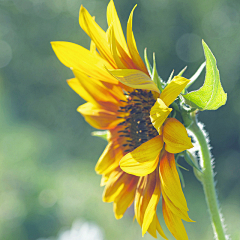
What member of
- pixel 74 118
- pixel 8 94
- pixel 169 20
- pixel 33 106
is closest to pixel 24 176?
pixel 74 118

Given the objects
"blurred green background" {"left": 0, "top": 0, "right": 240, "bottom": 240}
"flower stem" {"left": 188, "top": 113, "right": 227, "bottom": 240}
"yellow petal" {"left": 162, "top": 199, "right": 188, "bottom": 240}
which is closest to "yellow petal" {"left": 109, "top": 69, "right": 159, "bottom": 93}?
"flower stem" {"left": 188, "top": 113, "right": 227, "bottom": 240}

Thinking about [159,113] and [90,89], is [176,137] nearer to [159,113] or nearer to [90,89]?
[159,113]

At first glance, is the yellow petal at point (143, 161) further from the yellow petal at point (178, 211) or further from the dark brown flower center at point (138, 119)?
the dark brown flower center at point (138, 119)

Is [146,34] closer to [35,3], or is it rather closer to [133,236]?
[35,3]

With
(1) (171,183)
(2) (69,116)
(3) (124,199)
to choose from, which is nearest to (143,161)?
(1) (171,183)

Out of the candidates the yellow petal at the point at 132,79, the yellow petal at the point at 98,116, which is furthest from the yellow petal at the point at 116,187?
the yellow petal at the point at 132,79

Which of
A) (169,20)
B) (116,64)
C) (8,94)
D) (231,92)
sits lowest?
(231,92)

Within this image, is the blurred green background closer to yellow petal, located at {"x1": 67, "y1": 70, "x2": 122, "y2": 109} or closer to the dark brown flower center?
the dark brown flower center
